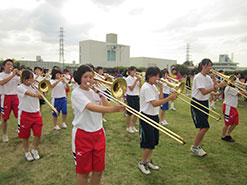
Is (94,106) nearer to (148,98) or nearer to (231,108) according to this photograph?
(148,98)

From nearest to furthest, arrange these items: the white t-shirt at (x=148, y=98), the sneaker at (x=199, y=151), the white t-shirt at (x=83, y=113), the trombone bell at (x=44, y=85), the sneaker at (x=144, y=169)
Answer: the white t-shirt at (x=83, y=113) → the white t-shirt at (x=148, y=98) → the sneaker at (x=144, y=169) → the sneaker at (x=199, y=151) → the trombone bell at (x=44, y=85)

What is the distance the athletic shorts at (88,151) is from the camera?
2.31 m

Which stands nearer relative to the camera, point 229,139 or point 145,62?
point 229,139

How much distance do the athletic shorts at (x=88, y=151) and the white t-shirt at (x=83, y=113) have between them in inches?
3.2

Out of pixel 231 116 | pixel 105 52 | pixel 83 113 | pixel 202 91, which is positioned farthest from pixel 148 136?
pixel 105 52

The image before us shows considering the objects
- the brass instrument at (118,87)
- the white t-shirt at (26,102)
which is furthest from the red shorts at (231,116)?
the white t-shirt at (26,102)

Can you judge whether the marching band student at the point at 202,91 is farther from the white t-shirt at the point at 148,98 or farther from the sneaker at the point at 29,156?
the sneaker at the point at 29,156

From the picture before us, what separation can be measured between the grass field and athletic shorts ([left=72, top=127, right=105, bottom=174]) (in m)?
1.14

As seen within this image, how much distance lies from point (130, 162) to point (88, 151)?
79.5 inches

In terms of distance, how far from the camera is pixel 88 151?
2312 mm

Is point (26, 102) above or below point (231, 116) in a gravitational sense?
above

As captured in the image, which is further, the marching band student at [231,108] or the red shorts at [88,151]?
the marching band student at [231,108]

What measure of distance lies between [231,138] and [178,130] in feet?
5.51

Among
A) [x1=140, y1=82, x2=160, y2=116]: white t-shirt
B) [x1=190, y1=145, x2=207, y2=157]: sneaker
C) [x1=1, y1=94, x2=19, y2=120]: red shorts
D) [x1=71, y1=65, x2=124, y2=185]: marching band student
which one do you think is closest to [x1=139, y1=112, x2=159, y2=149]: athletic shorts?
[x1=140, y1=82, x2=160, y2=116]: white t-shirt
